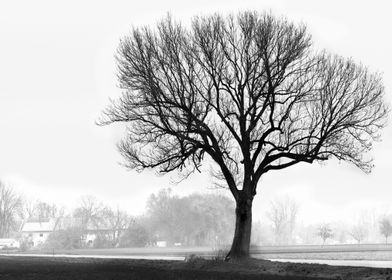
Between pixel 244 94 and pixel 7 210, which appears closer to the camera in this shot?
pixel 244 94

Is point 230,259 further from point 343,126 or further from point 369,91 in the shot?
point 369,91

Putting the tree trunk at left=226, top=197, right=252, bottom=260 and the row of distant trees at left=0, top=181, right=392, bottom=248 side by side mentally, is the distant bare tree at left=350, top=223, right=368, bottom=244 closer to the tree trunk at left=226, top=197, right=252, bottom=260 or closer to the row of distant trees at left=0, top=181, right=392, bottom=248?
the row of distant trees at left=0, top=181, right=392, bottom=248

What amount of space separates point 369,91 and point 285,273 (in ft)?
41.5

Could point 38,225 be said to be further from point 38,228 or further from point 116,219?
point 116,219

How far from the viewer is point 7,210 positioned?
538ft

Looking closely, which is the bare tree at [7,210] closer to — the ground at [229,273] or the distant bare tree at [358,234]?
the distant bare tree at [358,234]

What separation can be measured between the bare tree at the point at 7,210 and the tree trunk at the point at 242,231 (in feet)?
443

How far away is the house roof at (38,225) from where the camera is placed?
559ft

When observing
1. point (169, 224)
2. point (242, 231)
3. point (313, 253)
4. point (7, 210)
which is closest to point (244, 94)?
point (242, 231)

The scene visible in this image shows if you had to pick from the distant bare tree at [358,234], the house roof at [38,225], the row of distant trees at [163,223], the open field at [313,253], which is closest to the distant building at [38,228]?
the house roof at [38,225]

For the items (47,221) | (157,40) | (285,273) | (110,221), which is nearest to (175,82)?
(157,40)

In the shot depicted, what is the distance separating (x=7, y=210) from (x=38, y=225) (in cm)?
1253

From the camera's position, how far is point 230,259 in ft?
112

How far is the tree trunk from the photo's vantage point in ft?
113
